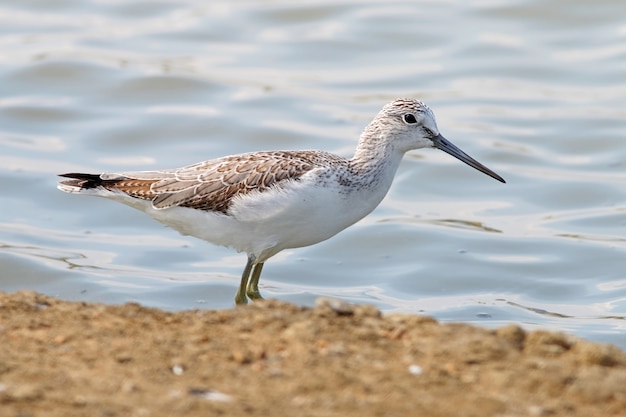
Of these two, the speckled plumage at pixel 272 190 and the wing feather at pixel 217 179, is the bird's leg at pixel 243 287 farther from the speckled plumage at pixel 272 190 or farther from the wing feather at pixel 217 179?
the wing feather at pixel 217 179

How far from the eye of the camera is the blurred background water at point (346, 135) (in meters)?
10.3

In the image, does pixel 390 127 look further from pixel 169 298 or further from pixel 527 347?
pixel 527 347

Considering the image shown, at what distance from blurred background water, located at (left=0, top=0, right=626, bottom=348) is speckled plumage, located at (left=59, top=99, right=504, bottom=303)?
1543 mm

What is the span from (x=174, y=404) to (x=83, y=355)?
911mm

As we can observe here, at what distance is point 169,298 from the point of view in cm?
988

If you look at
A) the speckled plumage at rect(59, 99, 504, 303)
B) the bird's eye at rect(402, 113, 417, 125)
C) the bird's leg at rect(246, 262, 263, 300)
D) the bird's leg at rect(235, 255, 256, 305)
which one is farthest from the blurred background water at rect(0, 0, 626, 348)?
the bird's eye at rect(402, 113, 417, 125)

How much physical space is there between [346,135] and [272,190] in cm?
552

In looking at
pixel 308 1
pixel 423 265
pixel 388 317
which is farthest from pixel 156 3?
pixel 388 317

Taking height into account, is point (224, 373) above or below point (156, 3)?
below

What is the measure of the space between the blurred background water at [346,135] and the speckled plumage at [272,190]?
1.54 meters

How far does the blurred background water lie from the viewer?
1030cm

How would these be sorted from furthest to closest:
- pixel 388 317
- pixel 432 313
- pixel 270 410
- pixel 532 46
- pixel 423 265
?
pixel 532 46
pixel 423 265
pixel 432 313
pixel 388 317
pixel 270 410

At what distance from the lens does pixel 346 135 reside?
1340 centimetres

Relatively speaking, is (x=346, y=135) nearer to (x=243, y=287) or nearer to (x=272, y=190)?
(x=243, y=287)
